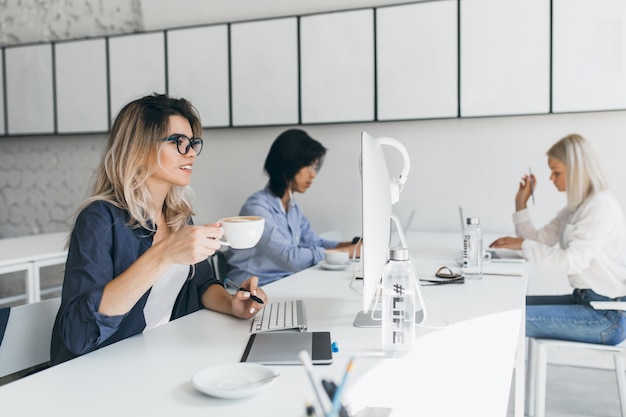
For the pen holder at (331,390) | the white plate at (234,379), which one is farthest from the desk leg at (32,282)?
the pen holder at (331,390)

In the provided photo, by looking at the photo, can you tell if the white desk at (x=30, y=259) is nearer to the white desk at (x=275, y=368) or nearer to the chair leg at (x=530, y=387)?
the white desk at (x=275, y=368)

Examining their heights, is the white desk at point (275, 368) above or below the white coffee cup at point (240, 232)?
below

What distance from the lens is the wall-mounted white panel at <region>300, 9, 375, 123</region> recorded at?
3703mm

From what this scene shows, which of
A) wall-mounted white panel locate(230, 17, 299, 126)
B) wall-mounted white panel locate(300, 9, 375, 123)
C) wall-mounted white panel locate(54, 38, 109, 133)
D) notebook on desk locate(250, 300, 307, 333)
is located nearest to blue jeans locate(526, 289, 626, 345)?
notebook on desk locate(250, 300, 307, 333)

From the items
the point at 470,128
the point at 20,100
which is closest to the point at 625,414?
the point at 470,128

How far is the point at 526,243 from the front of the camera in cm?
246

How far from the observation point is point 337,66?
377 centimetres

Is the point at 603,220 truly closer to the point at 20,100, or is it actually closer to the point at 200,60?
the point at 200,60

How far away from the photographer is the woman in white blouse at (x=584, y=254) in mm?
2252

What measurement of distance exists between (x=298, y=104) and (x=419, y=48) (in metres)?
0.86

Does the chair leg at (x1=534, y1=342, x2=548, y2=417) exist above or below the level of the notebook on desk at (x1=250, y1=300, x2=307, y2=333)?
below

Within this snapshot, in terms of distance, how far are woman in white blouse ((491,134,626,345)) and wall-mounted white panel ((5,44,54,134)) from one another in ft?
11.8

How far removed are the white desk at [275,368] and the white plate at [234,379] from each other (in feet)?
0.06

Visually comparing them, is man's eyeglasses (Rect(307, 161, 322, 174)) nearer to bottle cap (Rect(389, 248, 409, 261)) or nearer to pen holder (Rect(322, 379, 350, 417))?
bottle cap (Rect(389, 248, 409, 261))
